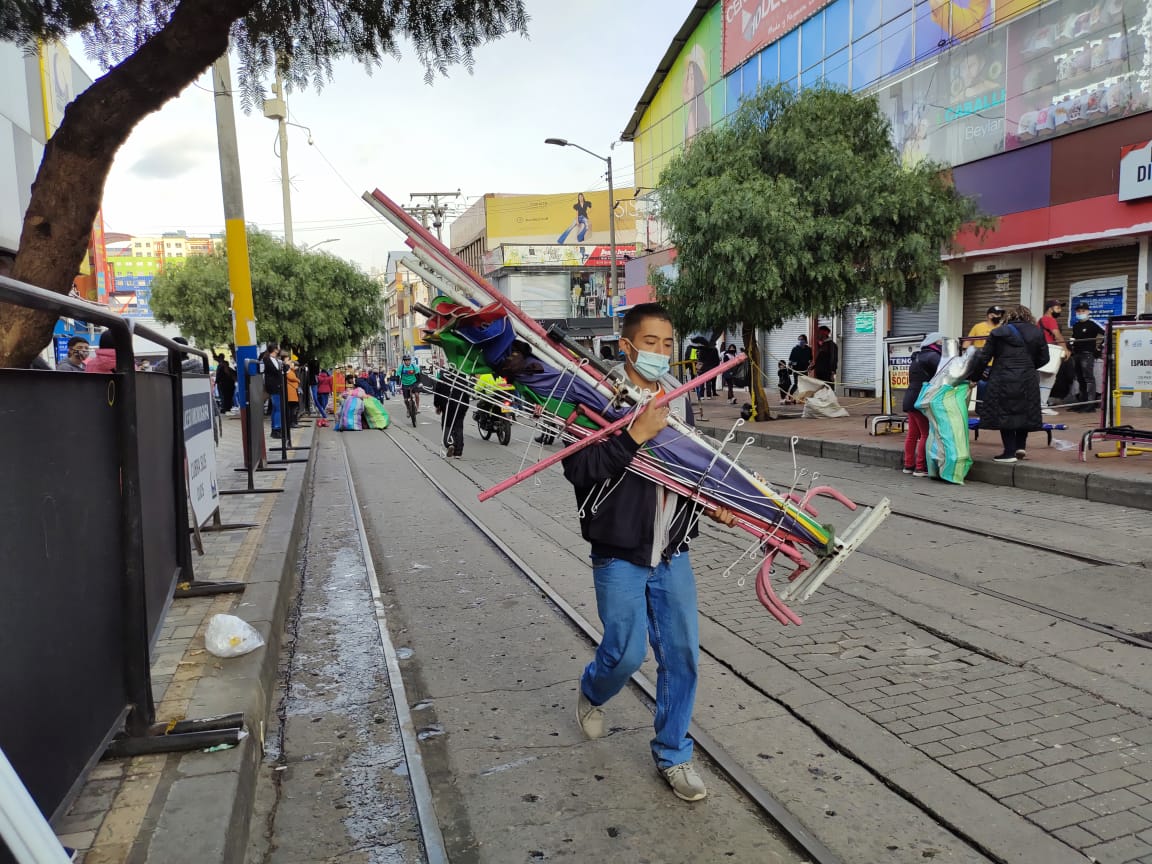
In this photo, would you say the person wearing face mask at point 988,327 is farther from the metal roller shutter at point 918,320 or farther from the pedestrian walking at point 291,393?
the pedestrian walking at point 291,393

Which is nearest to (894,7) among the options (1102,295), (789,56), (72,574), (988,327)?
(789,56)

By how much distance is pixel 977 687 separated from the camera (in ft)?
13.1

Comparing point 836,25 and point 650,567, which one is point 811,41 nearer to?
point 836,25

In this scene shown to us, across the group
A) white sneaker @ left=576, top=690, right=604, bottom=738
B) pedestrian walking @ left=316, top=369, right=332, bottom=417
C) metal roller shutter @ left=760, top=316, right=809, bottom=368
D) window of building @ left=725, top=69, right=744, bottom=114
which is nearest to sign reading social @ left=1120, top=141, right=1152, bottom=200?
metal roller shutter @ left=760, top=316, right=809, bottom=368

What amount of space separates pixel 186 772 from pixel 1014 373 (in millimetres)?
9294

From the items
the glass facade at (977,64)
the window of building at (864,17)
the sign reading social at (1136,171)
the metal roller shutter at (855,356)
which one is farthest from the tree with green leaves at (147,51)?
the window of building at (864,17)

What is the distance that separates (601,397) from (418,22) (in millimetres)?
4433

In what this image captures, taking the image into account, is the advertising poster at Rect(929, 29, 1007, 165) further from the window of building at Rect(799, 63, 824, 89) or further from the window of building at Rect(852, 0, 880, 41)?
the window of building at Rect(799, 63, 824, 89)

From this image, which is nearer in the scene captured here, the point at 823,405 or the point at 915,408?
the point at 915,408

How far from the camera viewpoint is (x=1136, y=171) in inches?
575

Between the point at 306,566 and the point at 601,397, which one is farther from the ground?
the point at 601,397

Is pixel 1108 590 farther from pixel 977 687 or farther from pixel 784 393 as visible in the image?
pixel 784 393

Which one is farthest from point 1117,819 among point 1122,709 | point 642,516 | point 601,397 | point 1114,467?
point 1114,467

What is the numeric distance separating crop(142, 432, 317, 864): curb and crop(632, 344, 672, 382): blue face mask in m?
1.97
